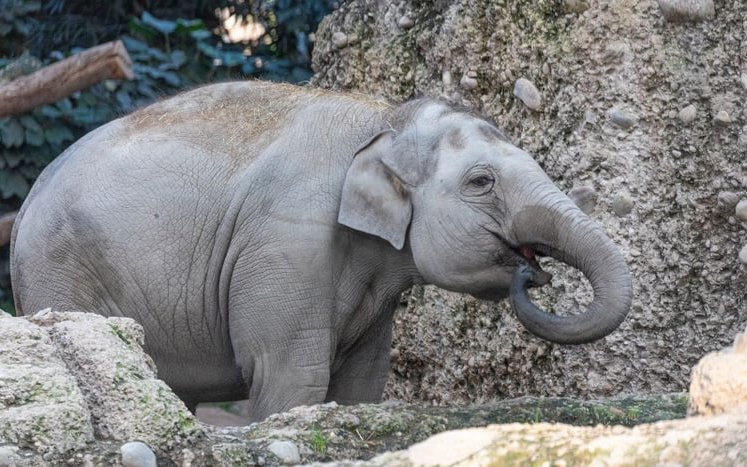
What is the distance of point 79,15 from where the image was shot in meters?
12.2

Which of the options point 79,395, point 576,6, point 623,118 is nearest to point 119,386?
point 79,395

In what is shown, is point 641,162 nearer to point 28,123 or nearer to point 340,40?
point 340,40

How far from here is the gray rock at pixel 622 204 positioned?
7.25 metres

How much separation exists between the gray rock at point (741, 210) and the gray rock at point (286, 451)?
3140 millimetres

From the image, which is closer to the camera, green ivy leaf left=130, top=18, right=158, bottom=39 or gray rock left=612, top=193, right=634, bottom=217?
gray rock left=612, top=193, right=634, bottom=217

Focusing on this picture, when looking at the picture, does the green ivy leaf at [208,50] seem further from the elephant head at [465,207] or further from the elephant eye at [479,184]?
the elephant eye at [479,184]

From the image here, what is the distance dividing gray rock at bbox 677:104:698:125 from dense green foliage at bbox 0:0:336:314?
4166 millimetres

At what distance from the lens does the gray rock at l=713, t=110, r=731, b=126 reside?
23.6 feet

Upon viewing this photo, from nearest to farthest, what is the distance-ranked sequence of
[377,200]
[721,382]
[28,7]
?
[721,382] < [377,200] < [28,7]

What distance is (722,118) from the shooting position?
7188mm

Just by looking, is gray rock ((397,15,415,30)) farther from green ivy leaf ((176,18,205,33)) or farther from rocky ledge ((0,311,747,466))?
green ivy leaf ((176,18,205,33))

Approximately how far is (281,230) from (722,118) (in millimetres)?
2255

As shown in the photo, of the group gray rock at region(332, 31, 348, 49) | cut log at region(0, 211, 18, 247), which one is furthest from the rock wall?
cut log at region(0, 211, 18, 247)

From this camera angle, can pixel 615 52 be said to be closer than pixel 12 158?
Yes
